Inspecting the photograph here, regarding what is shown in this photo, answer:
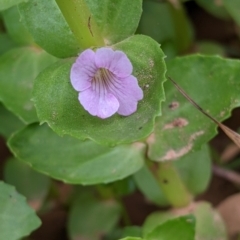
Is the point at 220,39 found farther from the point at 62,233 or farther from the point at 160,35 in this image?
the point at 62,233

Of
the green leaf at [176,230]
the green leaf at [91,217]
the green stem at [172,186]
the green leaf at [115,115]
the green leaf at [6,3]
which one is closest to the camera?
the green leaf at [6,3]

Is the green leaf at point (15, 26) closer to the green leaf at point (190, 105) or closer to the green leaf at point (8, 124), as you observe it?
the green leaf at point (8, 124)

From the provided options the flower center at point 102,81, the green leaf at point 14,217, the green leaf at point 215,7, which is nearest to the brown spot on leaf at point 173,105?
the flower center at point 102,81

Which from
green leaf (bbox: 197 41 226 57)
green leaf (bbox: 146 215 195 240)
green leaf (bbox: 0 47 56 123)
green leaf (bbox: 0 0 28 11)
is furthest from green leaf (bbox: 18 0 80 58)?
green leaf (bbox: 197 41 226 57)

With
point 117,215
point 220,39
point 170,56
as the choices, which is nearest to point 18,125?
point 117,215

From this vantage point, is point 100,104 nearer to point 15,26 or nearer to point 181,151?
point 181,151

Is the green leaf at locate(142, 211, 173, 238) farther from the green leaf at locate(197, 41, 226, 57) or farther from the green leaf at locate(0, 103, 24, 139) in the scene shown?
the green leaf at locate(197, 41, 226, 57)
